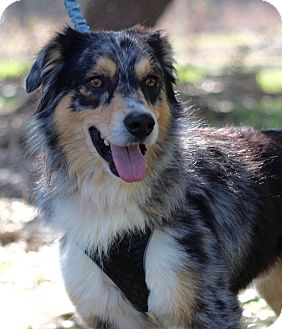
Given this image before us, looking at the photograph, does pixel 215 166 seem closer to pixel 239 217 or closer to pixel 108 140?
pixel 239 217

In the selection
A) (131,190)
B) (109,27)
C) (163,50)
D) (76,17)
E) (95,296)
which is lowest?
(95,296)

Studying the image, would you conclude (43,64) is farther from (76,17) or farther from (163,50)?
(163,50)

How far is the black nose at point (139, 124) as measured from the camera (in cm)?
401

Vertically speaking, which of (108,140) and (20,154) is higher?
(108,140)

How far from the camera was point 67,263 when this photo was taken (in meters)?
4.53

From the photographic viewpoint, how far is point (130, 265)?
4305 millimetres

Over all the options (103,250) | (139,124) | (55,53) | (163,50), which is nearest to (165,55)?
(163,50)

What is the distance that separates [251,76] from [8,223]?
971 cm

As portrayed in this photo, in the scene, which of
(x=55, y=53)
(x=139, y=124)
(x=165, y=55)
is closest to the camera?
(x=139, y=124)

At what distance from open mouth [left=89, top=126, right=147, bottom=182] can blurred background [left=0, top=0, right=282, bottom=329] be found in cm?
69

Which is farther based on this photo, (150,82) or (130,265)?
(150,82)

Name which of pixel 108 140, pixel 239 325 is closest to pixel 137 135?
pixel 108 140

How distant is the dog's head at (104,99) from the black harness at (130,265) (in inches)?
15.7

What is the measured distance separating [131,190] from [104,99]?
569mm
